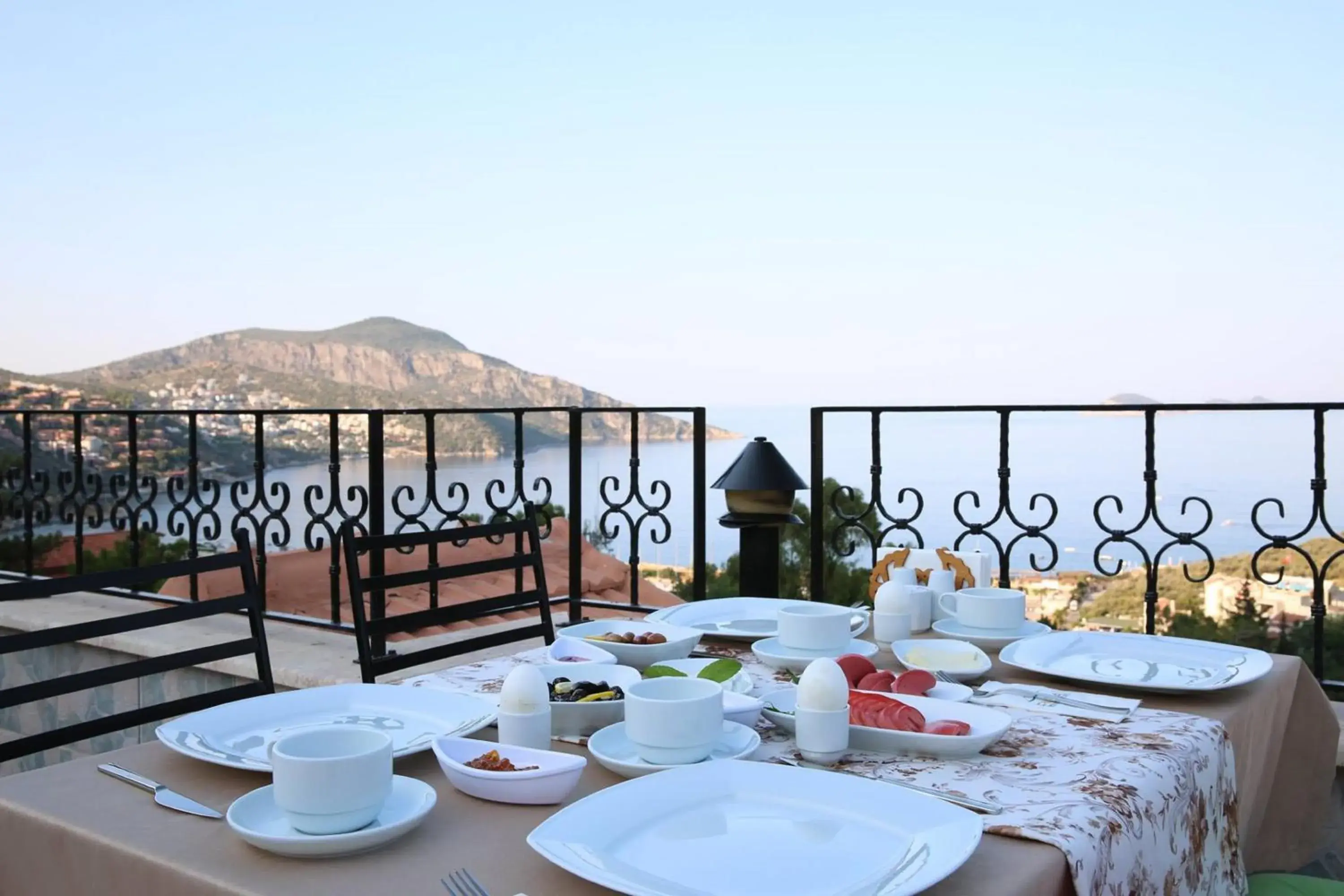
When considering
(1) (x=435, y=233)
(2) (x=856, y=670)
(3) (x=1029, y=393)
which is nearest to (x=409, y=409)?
(3) (x=1029, y=393)

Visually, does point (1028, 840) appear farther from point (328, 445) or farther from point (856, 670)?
point (328, 445)

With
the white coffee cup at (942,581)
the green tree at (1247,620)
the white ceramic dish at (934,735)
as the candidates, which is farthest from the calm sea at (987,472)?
the white ceramic dish at (934,735)

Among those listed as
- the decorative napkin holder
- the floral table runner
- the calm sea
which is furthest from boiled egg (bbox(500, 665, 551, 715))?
the calm sea

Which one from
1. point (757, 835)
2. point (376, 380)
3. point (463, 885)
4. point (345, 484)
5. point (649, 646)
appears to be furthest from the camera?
point (376, 380)

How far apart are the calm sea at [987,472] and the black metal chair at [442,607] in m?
0.59

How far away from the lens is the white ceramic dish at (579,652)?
4.78 ft

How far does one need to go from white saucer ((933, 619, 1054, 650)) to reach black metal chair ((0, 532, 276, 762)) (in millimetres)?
1227

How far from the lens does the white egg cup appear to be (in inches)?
40.9

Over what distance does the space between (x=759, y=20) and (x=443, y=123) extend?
411 cm

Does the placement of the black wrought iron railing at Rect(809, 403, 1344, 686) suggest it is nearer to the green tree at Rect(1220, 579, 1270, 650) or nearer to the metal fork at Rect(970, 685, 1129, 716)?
the green tree at Rect(1220, 579, 1270, 650)

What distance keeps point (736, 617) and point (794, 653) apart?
1.27 feet

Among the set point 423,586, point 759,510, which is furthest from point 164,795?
point 423,586

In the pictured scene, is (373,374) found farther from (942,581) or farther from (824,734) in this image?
(824,734)

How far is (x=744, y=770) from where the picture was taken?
95 cm
